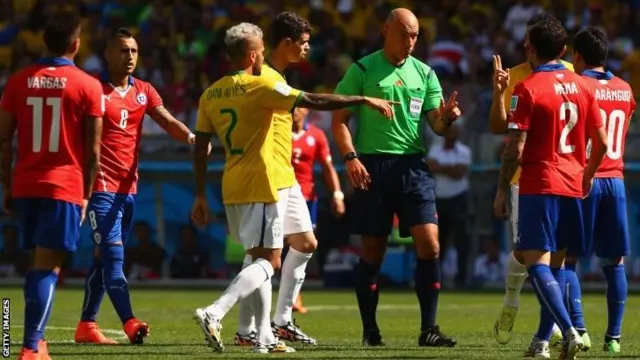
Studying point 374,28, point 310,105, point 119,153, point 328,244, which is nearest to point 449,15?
point 374,28

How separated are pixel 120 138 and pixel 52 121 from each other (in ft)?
9.59

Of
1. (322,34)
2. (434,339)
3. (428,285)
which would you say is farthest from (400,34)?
(322,34)

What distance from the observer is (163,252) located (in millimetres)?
22797

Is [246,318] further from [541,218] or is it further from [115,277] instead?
[541,218]

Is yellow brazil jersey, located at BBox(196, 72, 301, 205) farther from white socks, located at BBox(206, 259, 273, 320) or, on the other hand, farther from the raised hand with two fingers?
the raised hand with two fingers

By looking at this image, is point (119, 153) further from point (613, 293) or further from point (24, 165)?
point (613, 293)

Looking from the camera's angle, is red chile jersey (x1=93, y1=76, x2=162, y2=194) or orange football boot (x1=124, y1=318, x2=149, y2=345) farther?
red chile jersey (x1=93, y1=76, x2=162, y2=194)

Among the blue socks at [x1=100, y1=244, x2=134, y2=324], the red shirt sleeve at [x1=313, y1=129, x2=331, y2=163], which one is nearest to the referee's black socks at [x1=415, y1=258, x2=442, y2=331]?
the blue socks at [x1=100, y1=244, x2=134, y2=324]

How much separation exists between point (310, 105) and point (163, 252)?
12730 millimetres

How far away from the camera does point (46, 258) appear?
964cm

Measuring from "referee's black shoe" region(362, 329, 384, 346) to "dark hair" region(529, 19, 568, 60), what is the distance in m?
2.85

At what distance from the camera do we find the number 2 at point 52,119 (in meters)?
9.52

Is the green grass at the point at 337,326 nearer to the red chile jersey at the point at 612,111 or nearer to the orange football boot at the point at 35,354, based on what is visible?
the orange football boot at the point at 35,354

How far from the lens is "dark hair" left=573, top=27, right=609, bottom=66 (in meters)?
11.4
